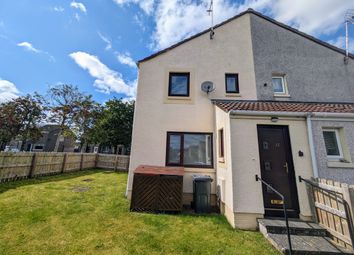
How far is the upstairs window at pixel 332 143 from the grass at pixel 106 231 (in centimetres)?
367

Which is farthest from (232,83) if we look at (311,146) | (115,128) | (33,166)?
(115,128)

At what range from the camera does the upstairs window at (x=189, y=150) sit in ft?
23.9

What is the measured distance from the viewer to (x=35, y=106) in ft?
88.4

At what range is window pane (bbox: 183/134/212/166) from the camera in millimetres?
7285

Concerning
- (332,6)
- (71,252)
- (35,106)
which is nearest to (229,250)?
(71,252)

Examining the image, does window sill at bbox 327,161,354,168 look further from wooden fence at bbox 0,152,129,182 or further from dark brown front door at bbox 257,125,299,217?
wooden fence at bbox 0,152,129,182

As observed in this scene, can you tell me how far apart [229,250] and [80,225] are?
4.07 meters

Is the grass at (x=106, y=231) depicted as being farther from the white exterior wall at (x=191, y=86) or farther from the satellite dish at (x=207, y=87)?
the satellite dish at (x=207, y=87)

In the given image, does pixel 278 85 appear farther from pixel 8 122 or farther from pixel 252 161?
pixel 8 122

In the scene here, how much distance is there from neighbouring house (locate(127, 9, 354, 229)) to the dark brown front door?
0.03 meters

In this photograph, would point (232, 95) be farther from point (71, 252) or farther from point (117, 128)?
point (117, 128)

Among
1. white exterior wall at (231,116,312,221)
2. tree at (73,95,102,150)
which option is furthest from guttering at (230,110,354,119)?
tree at (73,95,102,150)

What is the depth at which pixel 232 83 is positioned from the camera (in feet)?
27.2

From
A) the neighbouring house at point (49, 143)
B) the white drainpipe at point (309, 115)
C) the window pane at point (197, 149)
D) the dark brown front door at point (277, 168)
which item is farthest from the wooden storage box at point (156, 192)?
the neighbouring house at point (49, 143)
